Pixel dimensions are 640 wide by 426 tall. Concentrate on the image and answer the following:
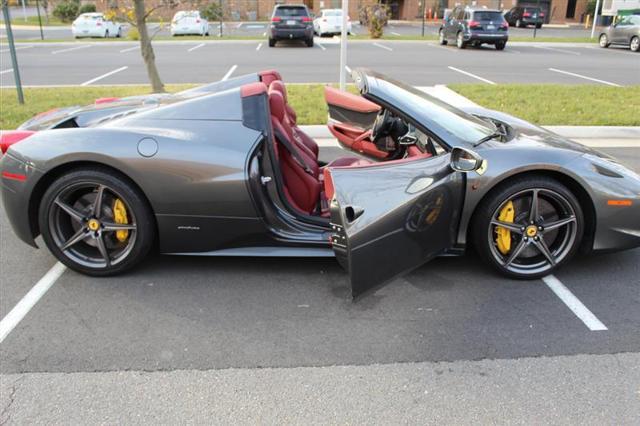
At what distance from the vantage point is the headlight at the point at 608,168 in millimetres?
3484

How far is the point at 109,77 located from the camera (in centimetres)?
1295

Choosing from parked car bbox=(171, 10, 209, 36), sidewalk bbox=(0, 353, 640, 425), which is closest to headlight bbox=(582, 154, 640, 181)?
sidewalk bbox=(0, 353, 640, 425)

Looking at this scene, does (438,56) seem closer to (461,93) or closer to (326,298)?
(461,93)

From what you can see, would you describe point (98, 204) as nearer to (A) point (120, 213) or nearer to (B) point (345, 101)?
(A) point (120, 213)

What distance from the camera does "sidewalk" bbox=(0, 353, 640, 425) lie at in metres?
2.43

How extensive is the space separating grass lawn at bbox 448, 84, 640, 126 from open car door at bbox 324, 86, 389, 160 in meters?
3.80

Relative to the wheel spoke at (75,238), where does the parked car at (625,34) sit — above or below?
above

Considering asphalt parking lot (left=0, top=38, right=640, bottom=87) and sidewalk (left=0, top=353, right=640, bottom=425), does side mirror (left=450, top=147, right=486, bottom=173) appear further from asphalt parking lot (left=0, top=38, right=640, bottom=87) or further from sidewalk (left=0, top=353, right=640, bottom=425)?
asphalt parking lot (left=0, top=38, right=640, bottom=87)

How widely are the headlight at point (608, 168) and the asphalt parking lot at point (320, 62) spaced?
884cm

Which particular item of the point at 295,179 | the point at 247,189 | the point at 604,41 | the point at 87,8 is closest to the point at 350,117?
the point at 295,179

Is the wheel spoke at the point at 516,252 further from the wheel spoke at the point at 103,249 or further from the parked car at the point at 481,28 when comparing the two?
the parked car at the point at 481,28

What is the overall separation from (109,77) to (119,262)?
34.9ft

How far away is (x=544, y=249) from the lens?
3.54m

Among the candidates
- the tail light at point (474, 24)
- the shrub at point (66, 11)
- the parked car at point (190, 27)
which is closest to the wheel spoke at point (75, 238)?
the tail light at point (474, 24)
